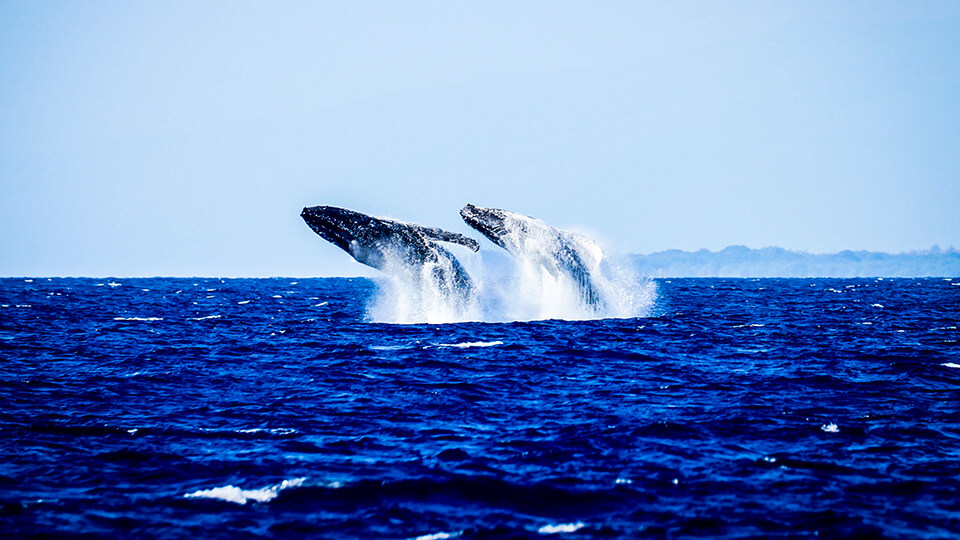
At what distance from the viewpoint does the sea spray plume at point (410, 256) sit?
68.9 feet

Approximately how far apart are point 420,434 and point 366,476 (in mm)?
2008

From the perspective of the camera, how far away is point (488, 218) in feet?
74.7

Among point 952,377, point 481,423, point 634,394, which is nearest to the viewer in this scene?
point 481,423

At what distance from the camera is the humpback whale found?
2281 centimetres

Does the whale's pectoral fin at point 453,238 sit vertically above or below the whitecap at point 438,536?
above

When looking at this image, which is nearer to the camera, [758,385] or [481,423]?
[481,423]

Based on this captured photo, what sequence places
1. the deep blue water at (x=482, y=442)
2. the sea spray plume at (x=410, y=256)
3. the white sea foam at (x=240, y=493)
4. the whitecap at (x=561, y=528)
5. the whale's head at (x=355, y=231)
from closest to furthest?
the whitecap at (x=561, y=528) → the deep blue water at (x=482, y=442) → the white sea foam at (x=240, y=493) → the whale's head at (x=355, y=231) → the sea spray plume at (x=410, y=256)

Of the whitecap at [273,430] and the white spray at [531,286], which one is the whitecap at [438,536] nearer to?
the whitecap at [273,430]

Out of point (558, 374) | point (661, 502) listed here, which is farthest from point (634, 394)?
point (661, 502)

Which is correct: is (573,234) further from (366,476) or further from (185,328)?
(366,476)

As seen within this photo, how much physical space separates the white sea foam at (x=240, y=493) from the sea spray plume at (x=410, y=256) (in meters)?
13.7

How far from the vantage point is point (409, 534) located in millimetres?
6480

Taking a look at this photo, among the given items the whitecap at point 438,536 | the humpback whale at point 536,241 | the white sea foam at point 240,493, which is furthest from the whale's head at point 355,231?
the whitecap at point 438,536

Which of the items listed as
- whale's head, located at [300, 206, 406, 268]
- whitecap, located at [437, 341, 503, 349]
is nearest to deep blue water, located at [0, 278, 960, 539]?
whitecap, located at [437, 341, 503, 349]
